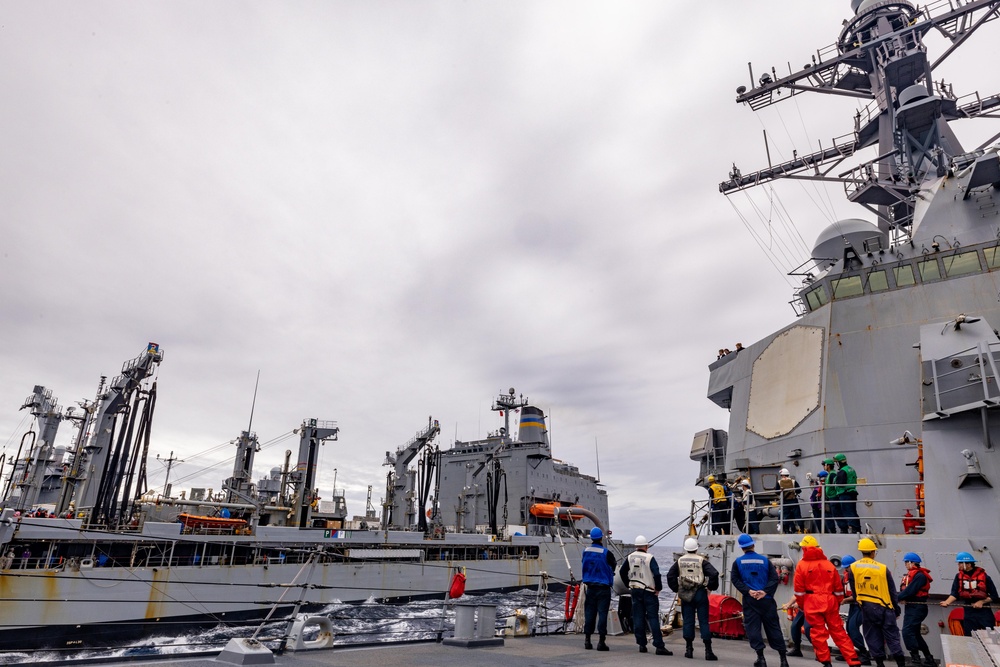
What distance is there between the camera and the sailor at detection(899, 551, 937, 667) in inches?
235

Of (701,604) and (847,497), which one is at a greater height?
(847,497)

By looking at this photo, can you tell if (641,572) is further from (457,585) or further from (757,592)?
(457,585)

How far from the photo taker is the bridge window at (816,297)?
11.0m

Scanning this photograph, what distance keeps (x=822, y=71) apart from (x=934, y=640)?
15.8 m

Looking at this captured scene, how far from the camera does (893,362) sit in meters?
9.61

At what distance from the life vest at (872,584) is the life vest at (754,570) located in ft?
3.11

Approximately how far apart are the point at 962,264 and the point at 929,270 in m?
0.48

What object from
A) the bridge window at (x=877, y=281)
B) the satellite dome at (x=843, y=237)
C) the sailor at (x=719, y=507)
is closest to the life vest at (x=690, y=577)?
A: the sailor at (x=719, y=507)

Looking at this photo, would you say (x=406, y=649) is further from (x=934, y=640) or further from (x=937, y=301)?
(x=937, y=301)

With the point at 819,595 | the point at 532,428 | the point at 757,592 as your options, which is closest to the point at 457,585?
the point at 757,592

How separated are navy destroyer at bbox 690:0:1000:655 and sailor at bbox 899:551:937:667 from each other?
289mm

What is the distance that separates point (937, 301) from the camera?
32.1ft

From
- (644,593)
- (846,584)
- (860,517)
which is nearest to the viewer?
(644,593)

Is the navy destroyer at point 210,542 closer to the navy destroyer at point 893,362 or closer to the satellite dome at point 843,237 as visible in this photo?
the navy destroyer at point 893,362
